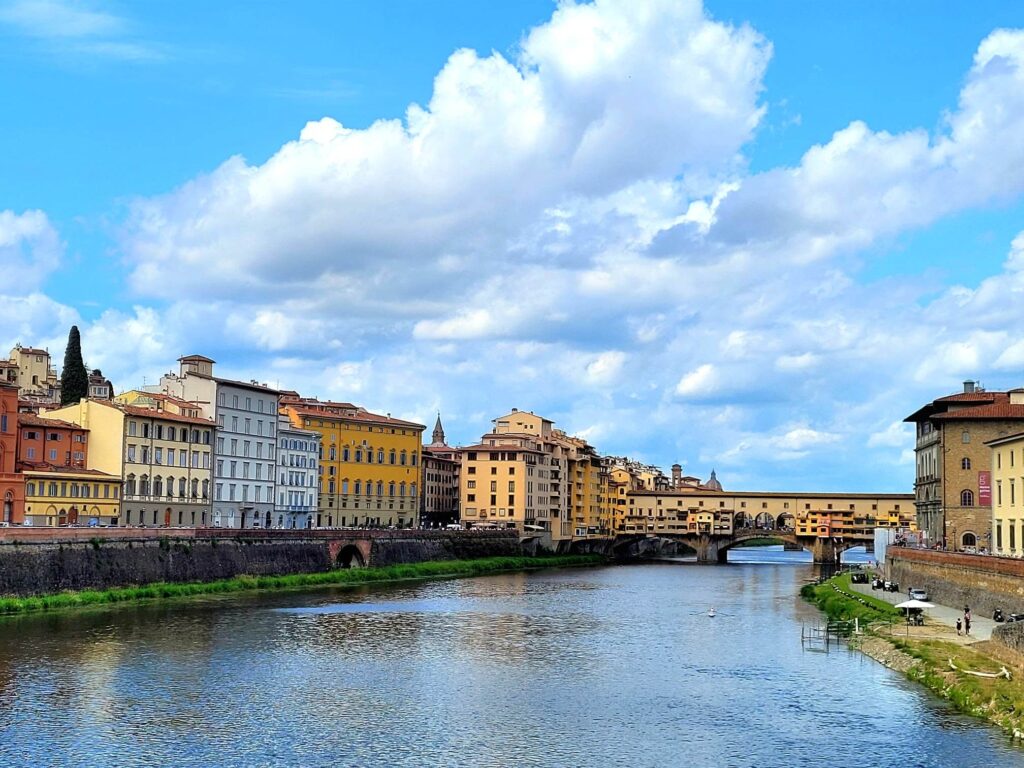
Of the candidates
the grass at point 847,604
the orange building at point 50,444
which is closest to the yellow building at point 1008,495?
the grass at point 847,604

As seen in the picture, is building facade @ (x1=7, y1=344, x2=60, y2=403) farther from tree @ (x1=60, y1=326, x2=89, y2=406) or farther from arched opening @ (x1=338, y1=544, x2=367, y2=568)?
arched opening @ (x1=338, y1=544, x2=367, y2=568)

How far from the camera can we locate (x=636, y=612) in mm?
71188

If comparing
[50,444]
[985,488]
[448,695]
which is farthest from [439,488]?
[448,695]

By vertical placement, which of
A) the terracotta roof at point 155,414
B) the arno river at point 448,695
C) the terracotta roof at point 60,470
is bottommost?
the arno river at point 448,695

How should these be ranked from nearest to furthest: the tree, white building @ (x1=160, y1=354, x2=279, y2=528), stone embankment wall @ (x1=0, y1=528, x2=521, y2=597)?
stone embankment wall @ (x1=0, y1=528, x2=521, y2=597) → white building @ (x1=160, y1=354, x2=279, y2=528) → the tree

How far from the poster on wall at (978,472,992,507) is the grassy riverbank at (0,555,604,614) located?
45735 mm

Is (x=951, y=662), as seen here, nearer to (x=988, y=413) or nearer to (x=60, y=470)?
(x=988, y=413)

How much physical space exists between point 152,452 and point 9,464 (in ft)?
43.7

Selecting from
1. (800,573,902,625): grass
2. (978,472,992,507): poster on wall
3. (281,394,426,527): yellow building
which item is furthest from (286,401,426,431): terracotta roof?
(978,472,992,507): poster on wall

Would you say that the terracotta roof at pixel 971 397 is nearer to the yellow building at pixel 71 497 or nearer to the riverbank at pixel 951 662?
the riverbank at pixel 951 662

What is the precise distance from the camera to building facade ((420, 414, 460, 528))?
15475cm

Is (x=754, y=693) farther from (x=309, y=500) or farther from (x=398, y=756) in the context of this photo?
(x=309, y=500)

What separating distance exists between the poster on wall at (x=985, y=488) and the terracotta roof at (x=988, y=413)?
329 inches

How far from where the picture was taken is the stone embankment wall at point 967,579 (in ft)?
167
